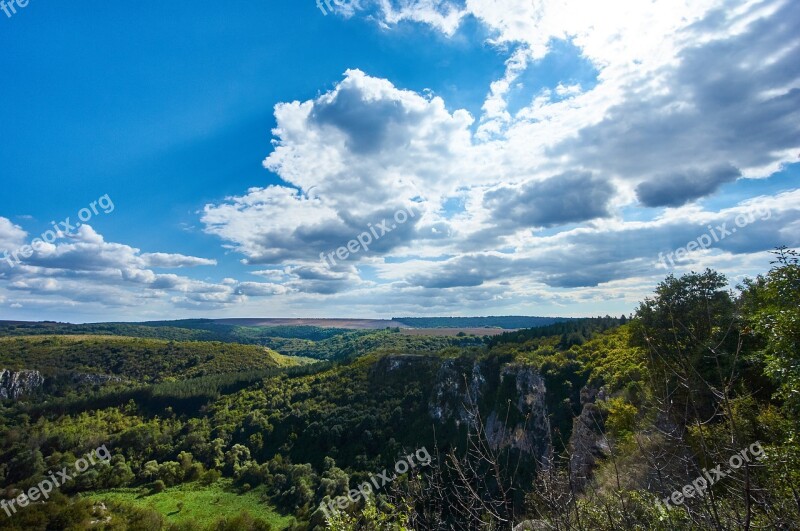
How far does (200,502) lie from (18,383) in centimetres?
11058

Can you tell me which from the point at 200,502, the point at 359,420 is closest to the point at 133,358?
the point at 200,502

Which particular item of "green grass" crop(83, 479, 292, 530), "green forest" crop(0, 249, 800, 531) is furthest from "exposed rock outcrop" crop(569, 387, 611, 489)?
"green grass" crop(83, 479, 292, 530)

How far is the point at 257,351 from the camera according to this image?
596 feet

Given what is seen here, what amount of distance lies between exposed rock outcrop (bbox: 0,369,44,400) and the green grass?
84.1 metres

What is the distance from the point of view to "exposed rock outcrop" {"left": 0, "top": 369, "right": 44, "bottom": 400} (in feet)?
412

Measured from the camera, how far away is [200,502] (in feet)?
233

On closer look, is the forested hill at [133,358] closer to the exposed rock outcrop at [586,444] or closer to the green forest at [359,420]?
the green forest at [359,420]

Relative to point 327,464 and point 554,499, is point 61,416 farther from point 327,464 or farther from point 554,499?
point 554,499

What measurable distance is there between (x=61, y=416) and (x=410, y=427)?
9855 cm

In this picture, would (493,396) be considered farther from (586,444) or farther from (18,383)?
(18,383)

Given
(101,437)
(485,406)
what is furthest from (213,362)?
(485,406)

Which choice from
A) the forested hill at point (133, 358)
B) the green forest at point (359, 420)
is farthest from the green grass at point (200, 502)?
the forested hill at point (133, 358)

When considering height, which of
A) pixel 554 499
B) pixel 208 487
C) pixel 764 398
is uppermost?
pixel 554 499

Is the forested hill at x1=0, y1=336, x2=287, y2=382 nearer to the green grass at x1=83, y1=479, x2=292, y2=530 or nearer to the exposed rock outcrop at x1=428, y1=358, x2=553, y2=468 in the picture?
the green grass at x1=83, y1=479, x2=292, y2=530
